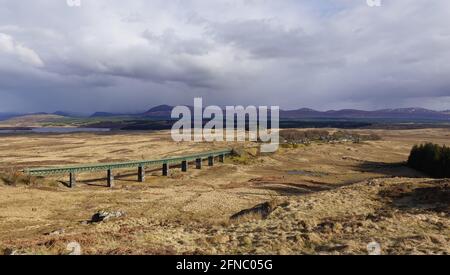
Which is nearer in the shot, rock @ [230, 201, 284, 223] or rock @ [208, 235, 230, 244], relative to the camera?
rock @ [208, 235, 230, 244]

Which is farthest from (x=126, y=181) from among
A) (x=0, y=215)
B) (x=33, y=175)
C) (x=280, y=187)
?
(x=0, y=215)

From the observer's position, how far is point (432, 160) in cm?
6844

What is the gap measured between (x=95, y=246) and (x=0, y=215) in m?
18.4

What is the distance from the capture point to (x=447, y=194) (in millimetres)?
24578

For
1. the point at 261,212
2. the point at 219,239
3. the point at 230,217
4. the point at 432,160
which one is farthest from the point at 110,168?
the point at 432,160

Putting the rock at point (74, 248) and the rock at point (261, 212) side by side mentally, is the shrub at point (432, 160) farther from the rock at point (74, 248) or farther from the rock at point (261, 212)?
the rock at point (74, 248)

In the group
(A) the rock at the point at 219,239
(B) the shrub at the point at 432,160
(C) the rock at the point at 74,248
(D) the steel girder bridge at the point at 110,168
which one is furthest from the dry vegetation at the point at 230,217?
(B) the shrub at the point at 432,160

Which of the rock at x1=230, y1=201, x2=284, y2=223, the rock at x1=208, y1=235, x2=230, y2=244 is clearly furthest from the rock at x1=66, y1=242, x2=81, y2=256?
the rock at x1=230, y1=201, x2=284, y2=223

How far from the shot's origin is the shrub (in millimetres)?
64438

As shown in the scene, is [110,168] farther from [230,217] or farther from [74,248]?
[74,248]

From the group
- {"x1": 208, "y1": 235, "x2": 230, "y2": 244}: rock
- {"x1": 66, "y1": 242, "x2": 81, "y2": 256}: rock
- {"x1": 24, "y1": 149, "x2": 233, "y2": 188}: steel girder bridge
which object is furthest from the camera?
{"x1": 24, "y1": 149, "x2": 233, "y2": 188}: steel girder bridge

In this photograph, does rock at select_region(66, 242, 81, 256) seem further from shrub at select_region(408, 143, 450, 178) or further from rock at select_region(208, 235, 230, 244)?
shrub at select_region(408, 143, 450, 178)

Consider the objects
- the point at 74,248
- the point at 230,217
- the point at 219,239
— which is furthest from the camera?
the point at 230,217
